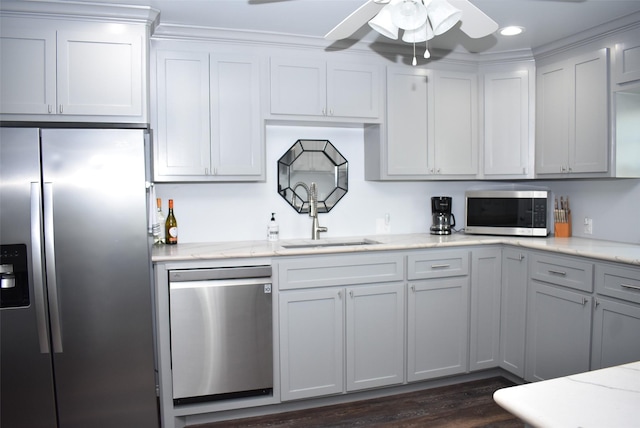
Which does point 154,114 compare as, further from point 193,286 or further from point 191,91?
point 193,286

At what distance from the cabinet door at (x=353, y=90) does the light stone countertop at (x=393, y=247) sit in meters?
0.92

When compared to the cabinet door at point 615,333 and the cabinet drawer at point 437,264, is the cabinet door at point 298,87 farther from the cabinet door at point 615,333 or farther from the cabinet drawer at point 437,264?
the cabinet door at point 615,333

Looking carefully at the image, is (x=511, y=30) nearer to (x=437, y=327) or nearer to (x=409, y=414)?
(x=437, y=327)

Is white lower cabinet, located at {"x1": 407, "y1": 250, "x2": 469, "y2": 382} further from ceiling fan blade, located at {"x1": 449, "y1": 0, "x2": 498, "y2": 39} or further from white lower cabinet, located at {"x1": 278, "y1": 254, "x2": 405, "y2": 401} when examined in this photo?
ceiling fan blade, located at {"x1": 449, "y1": 0, "x2": 498, "y2": 39}

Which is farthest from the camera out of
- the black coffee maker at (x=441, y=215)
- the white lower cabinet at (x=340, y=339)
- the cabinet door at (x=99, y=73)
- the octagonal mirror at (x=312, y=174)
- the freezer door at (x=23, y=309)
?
the black coffee maker at (x=441, y=215)

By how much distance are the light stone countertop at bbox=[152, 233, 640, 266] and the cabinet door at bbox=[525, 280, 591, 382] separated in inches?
10.7

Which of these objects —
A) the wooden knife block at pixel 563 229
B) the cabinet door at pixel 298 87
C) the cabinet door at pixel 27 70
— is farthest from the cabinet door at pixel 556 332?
the cabinet door at pixel 27 70

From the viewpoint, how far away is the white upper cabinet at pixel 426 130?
3412 millimetres

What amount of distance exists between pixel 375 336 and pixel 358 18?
1.93 meters

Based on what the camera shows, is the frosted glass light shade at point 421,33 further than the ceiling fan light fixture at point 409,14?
Yes

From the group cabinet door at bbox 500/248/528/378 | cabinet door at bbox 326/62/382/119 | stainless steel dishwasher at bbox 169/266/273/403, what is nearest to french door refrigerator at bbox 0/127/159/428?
stainless steel dishwasher at bbox 169/266/273/403

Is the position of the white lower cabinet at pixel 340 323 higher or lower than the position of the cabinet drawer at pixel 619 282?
lower

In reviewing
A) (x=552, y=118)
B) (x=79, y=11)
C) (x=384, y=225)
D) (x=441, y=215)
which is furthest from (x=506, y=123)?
(x=79, y=11)

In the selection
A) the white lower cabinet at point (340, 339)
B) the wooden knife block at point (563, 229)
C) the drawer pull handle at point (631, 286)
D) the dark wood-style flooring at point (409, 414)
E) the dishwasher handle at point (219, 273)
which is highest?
Answer: the wooden knife block at point (563, 229)
